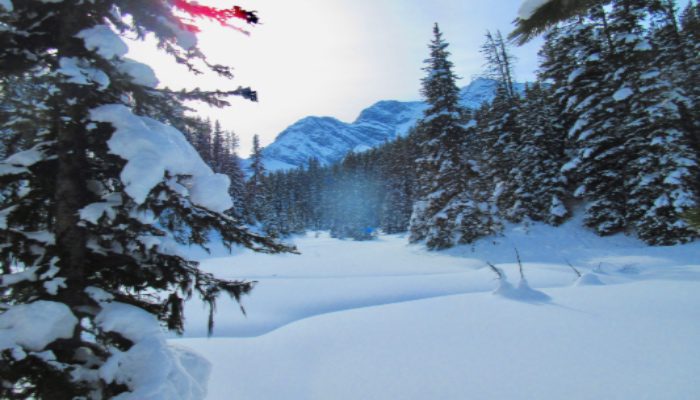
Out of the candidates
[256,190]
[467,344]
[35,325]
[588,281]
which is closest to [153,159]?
[35,325]

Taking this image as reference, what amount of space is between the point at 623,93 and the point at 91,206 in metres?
20.5

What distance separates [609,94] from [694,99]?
415 centimetres

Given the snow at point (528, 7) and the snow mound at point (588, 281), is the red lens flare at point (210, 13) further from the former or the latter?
the snow mound at point (588, 281)

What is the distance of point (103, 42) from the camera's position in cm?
280

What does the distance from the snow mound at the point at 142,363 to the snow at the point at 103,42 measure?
2.00 m

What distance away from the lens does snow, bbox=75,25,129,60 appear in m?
2.80

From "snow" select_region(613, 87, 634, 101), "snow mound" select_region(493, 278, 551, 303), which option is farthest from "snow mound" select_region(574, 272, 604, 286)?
"snow" select_region(613, 87, 634, 101)

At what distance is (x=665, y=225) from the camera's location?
50.3ft

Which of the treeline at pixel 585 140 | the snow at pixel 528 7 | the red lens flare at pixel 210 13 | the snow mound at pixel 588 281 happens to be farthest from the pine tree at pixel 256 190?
the snow at pixel 528 7

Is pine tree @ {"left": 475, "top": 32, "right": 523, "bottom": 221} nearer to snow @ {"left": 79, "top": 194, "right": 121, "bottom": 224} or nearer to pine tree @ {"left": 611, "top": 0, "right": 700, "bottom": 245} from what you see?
pine tree @ {"left": 611, "top": 0, "right": 700, "bottom": 245}

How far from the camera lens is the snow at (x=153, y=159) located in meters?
2.45

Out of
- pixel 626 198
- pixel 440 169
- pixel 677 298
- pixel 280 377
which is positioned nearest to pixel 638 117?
pixel 626 198

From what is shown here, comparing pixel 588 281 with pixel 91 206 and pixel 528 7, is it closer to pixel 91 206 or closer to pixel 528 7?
pixel 528 7

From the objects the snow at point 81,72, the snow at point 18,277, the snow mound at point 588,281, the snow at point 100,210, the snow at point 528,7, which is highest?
the snow at point 81,72
